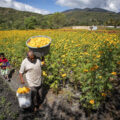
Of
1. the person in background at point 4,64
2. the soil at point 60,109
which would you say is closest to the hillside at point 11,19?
the person in background at point 4,64

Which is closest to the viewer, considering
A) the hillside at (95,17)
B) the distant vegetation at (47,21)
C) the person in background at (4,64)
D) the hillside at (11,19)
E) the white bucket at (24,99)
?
the white bucket at (24,99)

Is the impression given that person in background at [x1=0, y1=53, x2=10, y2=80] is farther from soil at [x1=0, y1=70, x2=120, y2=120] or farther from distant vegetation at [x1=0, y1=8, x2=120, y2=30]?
distant vegetation at [x1=0, y1=8, x2=120, y2=30]

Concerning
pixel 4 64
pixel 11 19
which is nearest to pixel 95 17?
pixel 11 19

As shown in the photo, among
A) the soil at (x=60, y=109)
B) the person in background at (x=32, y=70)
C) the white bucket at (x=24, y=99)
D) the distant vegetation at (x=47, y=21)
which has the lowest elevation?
the soil at (x=60, y=109)

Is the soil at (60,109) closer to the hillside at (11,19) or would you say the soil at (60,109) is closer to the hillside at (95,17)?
the hillside at (95,17)

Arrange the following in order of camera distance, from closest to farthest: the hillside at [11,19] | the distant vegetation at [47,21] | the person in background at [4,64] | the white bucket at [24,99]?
1. the white bucket at [24,99]
2. the person in background at [4,64]
3. the distant vegetation at [47,21]
4. the hillside at [11,19]

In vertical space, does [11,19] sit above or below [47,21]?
above

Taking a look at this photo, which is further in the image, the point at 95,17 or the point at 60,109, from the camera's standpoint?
the point at 95,17

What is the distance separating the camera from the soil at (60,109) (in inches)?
96.2

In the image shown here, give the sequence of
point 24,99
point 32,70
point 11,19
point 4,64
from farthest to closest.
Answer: point 11,19, point 4,64, point 24,99, point 32,70

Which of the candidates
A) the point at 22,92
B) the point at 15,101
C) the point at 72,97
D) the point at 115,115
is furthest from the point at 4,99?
the point at 115,115

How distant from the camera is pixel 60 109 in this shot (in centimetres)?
268

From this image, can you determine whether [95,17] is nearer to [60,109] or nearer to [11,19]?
[11,19]

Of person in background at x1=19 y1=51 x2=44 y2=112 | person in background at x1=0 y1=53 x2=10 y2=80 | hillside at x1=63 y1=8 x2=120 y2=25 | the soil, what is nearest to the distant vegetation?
hillside at x1=63 y1=8 x2=120 y2=25
